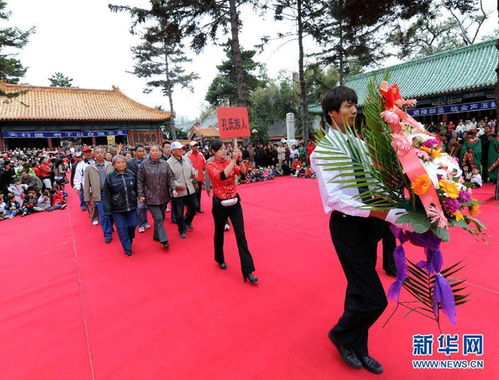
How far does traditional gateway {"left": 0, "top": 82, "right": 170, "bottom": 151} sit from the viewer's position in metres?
17.8

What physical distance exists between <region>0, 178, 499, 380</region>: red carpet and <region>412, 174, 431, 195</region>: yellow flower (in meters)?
1.16

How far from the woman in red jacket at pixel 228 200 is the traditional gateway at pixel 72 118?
16.7 meters

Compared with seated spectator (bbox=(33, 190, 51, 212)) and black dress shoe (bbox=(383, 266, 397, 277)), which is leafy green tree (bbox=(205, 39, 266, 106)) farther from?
black dress shoe (bbox=(383, 266, 397, 277))

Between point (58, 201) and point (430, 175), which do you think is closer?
point (430, 175)

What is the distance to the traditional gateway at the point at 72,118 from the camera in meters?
17.8

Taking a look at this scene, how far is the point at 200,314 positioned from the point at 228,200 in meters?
1.08

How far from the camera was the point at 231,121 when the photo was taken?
209 inches

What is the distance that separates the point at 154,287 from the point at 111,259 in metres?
1.24

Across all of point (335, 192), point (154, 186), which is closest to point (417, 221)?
point (335, 192)

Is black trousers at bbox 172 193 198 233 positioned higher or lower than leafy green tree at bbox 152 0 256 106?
lower

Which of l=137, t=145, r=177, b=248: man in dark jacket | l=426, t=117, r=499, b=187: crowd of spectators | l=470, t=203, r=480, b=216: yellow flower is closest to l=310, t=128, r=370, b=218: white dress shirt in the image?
l=470, t=203, r=480, b=216: yellow flower

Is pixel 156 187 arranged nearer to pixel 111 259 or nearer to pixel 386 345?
pixel 111 259

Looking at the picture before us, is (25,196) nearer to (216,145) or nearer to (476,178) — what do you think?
(216,145)

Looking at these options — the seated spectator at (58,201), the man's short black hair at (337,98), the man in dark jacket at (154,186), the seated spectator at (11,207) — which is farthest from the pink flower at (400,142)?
the seated spectator at (11,207)
